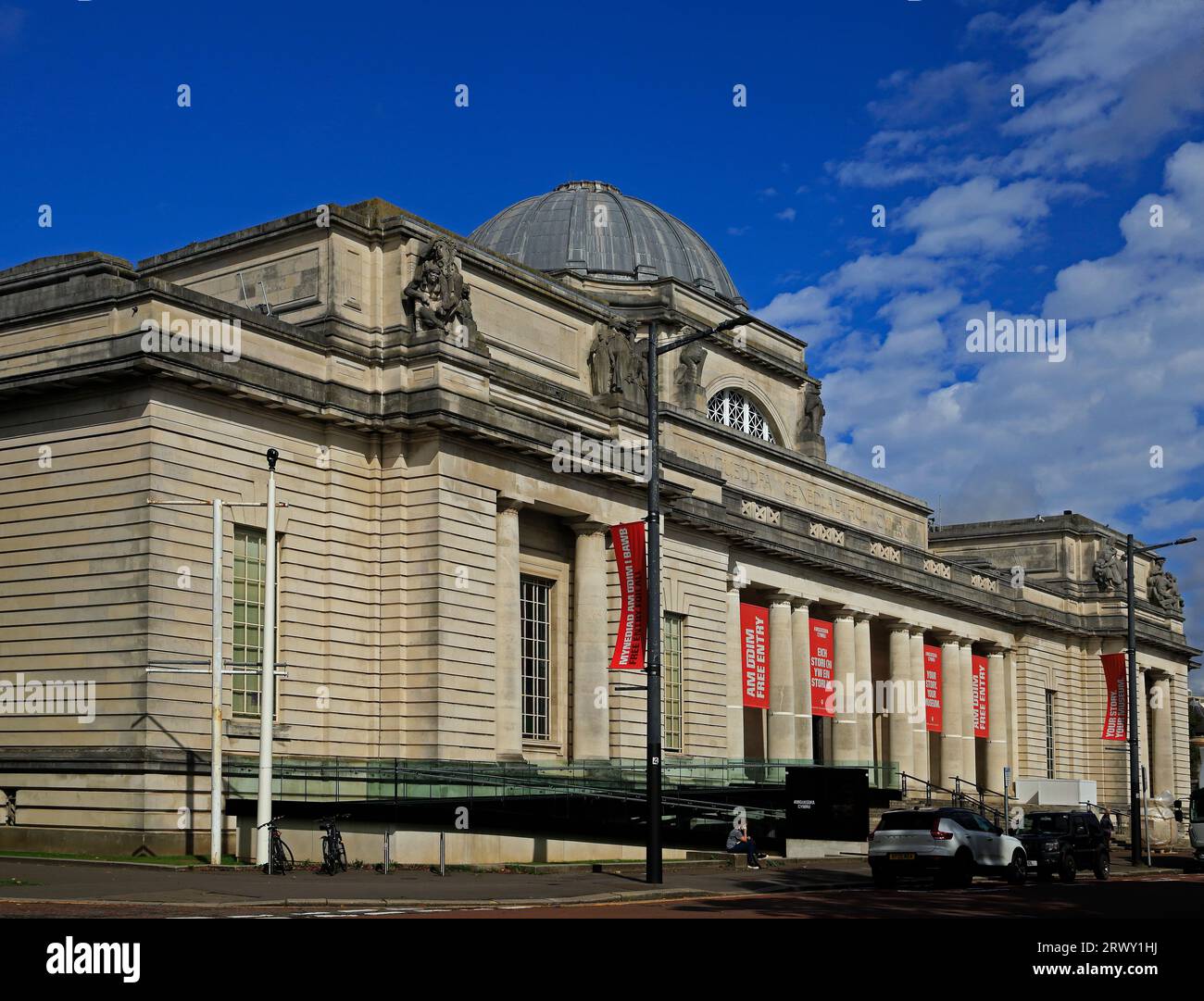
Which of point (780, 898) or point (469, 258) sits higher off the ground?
point (469, 258)

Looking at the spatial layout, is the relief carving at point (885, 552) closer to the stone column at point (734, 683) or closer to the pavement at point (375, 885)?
the stone column at point (734, 683)

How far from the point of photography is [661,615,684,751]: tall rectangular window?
5222 cm

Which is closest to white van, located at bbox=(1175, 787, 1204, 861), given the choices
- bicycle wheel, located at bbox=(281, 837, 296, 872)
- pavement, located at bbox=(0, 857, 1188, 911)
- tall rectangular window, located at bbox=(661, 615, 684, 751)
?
tall rectangular window, located at bbox=(661, 615, 684, 751)

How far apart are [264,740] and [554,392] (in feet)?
59.0

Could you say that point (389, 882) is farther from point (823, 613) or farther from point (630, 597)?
point (823, 613)

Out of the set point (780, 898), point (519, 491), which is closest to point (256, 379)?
point (519, 491)

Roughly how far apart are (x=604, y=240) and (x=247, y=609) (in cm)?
3849

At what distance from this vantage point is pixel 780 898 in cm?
2867

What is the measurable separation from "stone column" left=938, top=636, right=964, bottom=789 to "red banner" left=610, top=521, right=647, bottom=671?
37551 mm

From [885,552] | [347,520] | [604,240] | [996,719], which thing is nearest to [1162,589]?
[996,719]

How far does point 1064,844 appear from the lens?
37031 mm

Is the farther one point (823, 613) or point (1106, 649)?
point (1106, 649)
